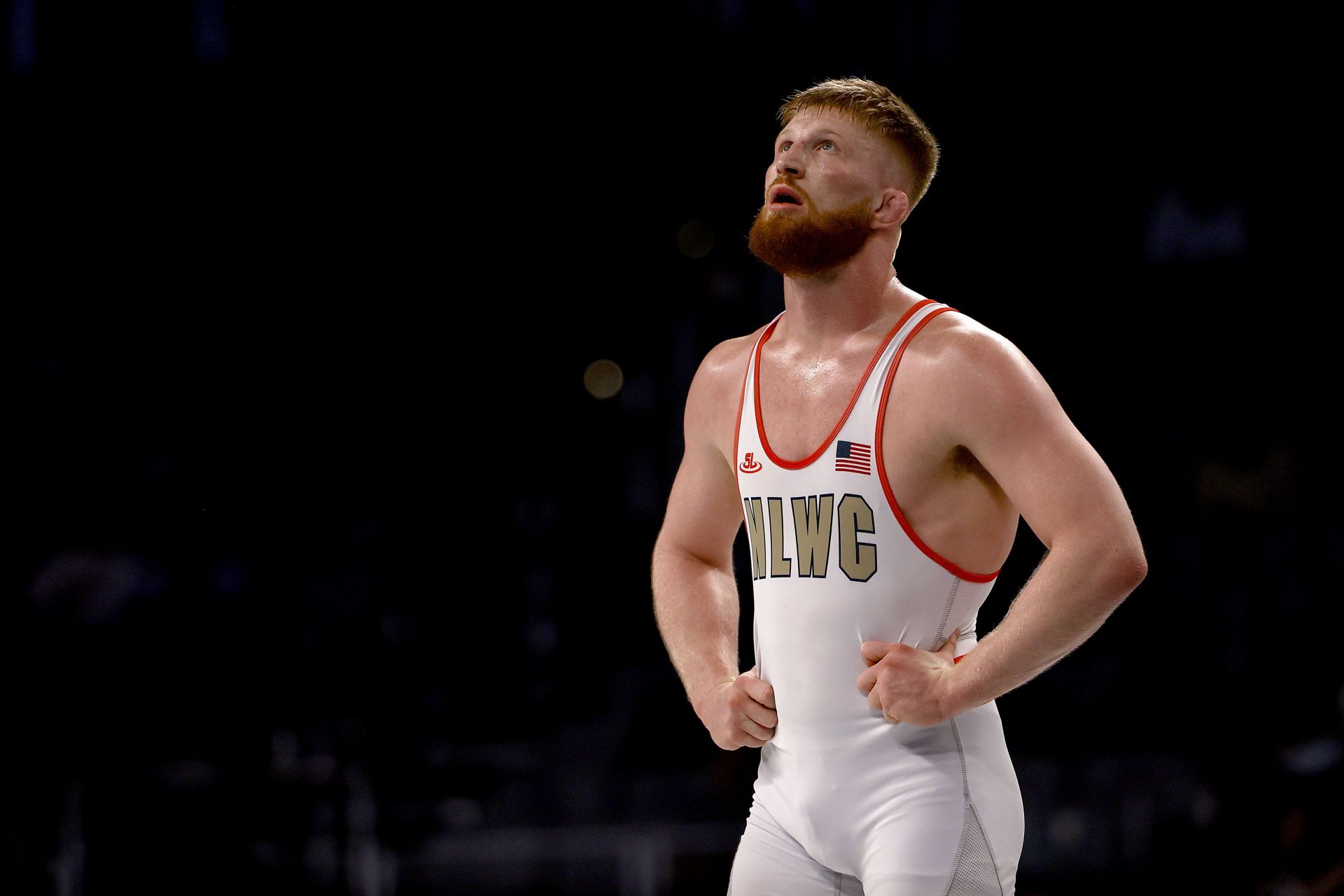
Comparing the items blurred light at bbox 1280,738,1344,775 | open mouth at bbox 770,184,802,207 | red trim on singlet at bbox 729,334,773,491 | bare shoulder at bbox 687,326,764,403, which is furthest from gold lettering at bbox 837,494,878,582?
blurred light at bbox 1280,738,1344,775

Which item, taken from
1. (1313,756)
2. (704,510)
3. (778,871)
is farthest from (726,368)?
(1313,756)

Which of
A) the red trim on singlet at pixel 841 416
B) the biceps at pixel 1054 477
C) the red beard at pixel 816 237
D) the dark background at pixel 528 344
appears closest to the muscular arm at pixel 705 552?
the red trim on singlet at pixel 841 416

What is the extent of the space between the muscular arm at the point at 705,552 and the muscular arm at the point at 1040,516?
42 centimetres

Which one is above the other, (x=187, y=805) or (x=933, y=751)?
(x=933, y=751)

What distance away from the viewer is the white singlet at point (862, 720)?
176cm

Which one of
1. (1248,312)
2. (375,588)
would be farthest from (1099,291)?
(375,588)

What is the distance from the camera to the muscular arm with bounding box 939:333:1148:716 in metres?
1.65

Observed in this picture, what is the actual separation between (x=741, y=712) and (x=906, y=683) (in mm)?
285

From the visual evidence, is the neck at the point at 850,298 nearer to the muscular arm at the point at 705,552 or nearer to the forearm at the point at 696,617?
the muscular arm at the point at 705,552

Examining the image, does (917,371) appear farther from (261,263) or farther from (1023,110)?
(261,263)

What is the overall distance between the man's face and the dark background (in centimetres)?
258

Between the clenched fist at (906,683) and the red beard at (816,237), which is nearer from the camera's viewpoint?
the clenched fist at (906,683)

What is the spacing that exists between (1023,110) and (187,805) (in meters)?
3.70

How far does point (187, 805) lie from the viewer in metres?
3.88
